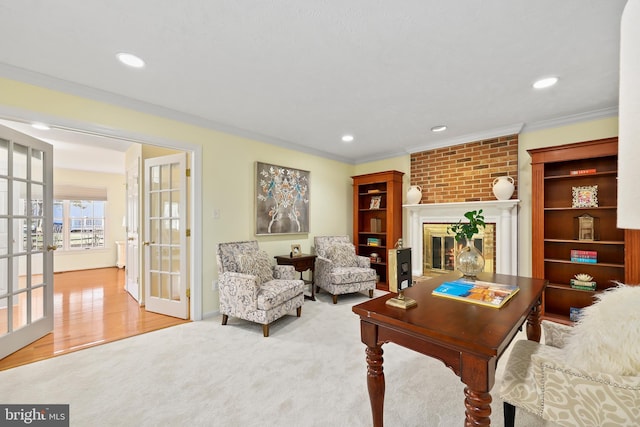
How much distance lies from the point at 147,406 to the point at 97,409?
0.30 metres

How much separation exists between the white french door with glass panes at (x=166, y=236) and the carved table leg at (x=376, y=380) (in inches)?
103

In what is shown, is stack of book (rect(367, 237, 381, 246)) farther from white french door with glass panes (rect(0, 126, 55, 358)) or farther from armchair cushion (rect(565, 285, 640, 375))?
white french door with glass panes (rect(0, 126, 55, 358))

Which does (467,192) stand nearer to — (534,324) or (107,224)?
(534,324)

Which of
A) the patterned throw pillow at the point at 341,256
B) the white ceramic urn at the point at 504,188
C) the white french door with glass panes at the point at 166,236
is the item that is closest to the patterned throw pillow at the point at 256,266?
the white french door with glass panes at the point at 166,236

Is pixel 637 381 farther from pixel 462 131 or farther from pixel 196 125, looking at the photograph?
pixel 196 125

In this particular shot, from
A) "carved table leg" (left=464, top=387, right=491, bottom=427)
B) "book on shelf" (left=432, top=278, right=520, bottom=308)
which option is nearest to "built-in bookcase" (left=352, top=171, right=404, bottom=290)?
"book on shelf" (left=432, top=278, right=520, bottom=308)

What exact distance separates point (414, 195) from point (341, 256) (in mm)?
1466

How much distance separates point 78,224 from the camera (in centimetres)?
669

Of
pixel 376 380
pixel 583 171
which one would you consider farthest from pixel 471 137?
pixel 376 380

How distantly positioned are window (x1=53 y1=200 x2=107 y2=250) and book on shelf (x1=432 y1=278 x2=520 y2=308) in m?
7.88

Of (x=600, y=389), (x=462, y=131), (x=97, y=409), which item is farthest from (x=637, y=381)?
(x=462, y=131)

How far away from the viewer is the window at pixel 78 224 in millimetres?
6434

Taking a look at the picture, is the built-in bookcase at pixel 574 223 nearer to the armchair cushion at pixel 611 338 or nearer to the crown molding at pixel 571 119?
the crown molding at pixel 571 119

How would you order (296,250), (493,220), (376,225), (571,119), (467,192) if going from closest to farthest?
(571,119), (493,220), (467,192), (296,250), (376,225)
